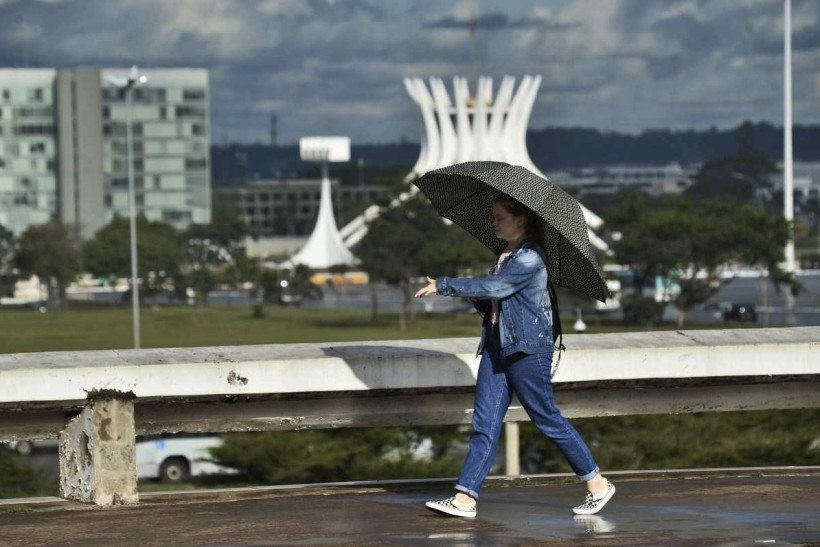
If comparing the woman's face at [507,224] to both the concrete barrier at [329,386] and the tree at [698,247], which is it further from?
the tree at [698,247]

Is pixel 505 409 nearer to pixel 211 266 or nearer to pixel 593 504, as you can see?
pixel 593 504

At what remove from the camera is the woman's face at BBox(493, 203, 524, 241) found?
26.2 ft

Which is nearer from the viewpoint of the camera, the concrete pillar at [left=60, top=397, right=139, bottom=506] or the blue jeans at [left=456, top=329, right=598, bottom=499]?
the blue jeans at [left=456, top=329, right=598, bottom=499]

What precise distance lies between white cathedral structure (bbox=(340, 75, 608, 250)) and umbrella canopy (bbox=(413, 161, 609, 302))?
108659mm

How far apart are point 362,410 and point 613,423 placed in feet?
53.4

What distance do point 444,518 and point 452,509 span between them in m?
0.08

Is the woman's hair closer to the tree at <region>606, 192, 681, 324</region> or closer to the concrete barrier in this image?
the concrete barrier

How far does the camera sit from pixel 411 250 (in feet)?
275

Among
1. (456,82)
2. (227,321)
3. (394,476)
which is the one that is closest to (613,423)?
(394,476)

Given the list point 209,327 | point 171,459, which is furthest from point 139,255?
point 171,459

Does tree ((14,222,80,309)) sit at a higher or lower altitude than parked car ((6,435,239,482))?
higher

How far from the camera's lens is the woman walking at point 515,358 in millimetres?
7859

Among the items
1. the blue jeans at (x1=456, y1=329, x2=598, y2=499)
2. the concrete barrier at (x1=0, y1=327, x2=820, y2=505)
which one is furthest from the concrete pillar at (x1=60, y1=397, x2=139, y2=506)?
the blue jeans at (x1=456, y1=329, x2=598, y2=499)

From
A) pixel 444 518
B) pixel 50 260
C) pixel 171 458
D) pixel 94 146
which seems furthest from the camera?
pixel 94 146
